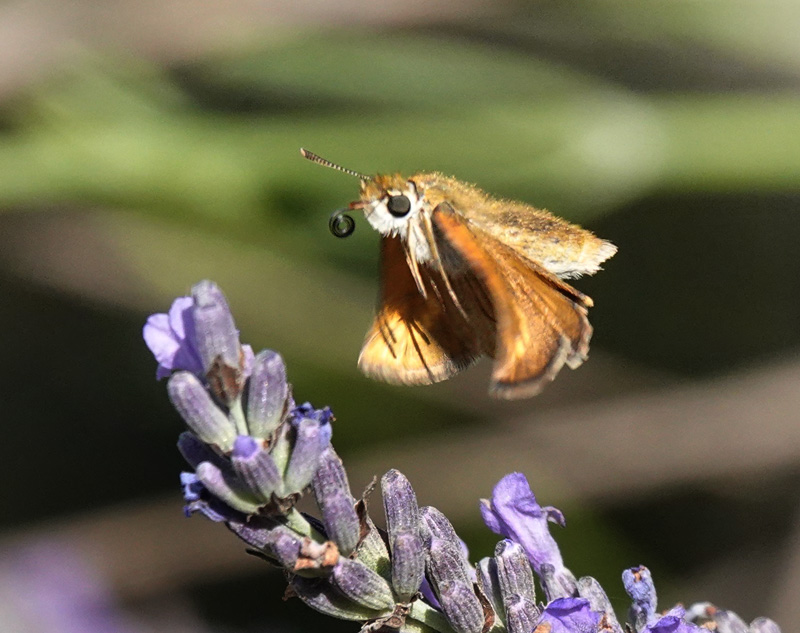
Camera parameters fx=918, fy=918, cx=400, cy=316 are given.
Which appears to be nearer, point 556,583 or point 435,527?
point 435,527

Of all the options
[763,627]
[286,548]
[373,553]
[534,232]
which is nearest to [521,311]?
[534,232]

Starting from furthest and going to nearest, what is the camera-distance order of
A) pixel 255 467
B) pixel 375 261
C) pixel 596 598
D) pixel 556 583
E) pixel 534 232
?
pixel 375 261
pixel 534 232
pixel 556 583
pixel 596 598
pixel 255 467

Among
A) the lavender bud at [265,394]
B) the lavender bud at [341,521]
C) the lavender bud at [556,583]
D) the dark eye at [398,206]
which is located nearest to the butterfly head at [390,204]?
the dark eye at [398,206]

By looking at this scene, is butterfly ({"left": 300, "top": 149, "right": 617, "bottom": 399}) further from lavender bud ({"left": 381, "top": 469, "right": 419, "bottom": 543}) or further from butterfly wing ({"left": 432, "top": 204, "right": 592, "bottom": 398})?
lavender bud ({"left": 381, "top": 469, "right": 419, "bottom": 543})

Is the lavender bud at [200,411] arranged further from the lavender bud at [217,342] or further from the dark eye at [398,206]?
the dark eye at [398,206]

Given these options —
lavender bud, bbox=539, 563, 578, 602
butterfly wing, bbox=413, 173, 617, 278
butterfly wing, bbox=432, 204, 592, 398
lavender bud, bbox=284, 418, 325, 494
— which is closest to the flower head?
lavender bud, bbox=284, 418, 325, 494

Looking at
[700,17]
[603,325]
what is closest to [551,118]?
[700,17]

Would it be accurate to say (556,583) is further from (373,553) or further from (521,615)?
(373,553)
